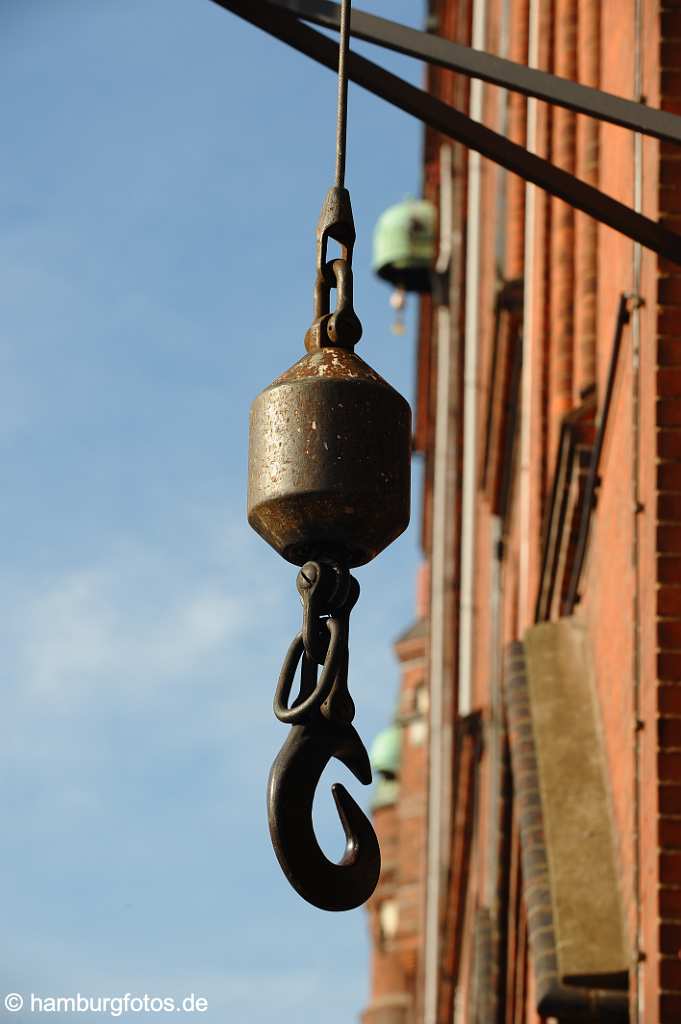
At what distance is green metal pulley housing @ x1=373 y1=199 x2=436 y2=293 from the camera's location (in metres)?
24.4

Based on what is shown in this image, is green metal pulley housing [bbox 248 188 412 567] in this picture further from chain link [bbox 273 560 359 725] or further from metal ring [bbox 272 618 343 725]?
metal ring [bbox 272 618 343 725]

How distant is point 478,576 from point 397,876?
1491cm

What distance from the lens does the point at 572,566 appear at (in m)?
8.27

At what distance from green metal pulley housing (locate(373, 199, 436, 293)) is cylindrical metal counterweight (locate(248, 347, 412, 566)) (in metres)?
21.0

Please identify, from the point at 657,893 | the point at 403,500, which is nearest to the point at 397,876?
the point at 657,893

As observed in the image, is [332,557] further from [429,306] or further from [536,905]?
[429,306]

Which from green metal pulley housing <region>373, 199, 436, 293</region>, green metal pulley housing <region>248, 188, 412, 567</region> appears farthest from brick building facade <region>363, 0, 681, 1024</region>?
green metal pulley housing <region>373, 199, 436, 293</region>

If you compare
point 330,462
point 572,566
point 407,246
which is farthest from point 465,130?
point 407,246

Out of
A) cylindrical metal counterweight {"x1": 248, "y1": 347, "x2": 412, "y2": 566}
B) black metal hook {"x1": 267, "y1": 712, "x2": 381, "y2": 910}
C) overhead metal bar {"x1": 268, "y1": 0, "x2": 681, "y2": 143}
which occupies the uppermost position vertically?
overhead metal bar {"x1": 268, "y1": 0, "x2": 681, "y2": 143}

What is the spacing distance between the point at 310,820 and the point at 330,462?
0.52 metres

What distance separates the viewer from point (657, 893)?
5367mm

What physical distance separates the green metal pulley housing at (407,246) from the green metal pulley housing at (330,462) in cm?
2097

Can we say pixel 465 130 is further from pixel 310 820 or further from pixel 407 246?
pixel 407 246

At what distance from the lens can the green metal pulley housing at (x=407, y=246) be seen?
24438 mm
